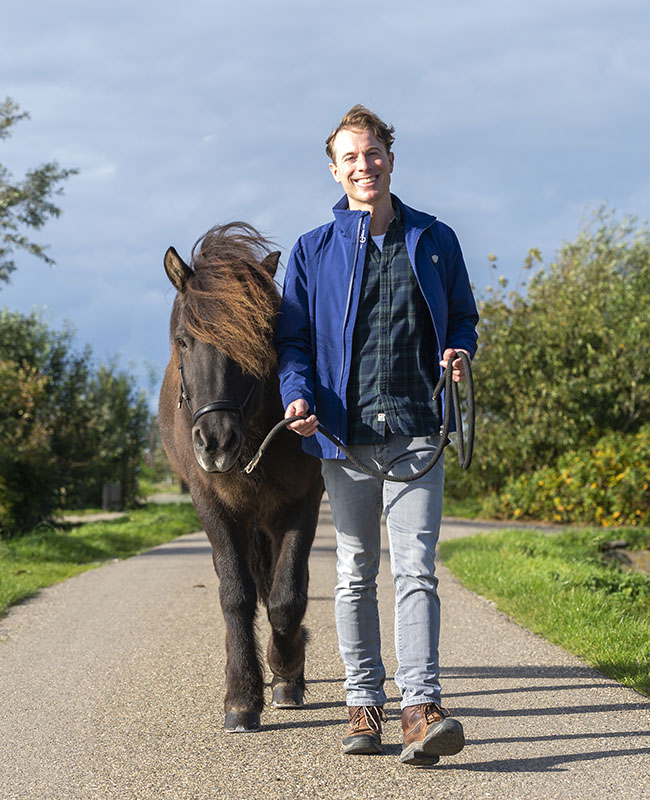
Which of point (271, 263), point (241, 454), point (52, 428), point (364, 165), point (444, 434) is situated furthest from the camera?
point (52, 428)

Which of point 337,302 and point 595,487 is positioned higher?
point 337,302

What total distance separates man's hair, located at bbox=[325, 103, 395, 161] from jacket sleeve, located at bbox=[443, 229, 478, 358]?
50cm

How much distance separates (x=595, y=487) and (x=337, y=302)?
48.6 ft

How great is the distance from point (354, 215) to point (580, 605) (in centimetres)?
418

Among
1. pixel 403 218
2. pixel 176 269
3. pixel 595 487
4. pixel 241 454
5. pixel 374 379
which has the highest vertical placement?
pixel 403 218

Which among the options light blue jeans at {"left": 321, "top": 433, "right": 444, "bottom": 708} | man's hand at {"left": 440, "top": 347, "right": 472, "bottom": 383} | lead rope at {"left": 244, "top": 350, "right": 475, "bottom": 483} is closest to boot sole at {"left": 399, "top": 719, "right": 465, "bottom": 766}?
light blue jeans at {"left": 321, "top": 433, "right": 444, "bottom": 708}

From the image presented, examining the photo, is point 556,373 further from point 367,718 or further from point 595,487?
point 367,718

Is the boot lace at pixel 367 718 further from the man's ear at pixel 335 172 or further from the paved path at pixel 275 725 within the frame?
the man's ear at pixel 335 172

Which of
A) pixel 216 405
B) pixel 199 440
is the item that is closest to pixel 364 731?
pixel 199 440

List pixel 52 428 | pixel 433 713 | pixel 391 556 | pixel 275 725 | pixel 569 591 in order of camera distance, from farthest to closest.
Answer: pixel 52 428 < pixel 569 591 < pixel 275 725 < pixel 391 556 < pixel 433 713

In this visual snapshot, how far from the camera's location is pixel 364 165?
152 inches

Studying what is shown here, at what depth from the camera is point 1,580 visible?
374 inches

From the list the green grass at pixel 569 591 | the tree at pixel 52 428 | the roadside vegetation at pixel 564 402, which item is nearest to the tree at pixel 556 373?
the roadside vegetation at pixel 564 402

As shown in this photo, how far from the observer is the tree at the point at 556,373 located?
1934cm
